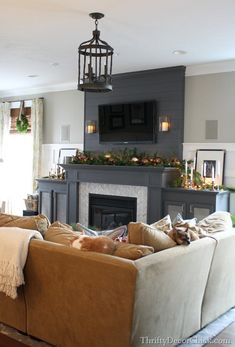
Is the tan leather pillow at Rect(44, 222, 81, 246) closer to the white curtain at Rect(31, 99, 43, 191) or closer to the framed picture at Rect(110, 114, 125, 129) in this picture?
the framed picture at Rect(110, 114, 125, 129)

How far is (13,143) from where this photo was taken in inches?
Answer: 346

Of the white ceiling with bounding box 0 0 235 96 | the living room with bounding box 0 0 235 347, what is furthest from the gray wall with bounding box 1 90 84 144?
the white ceiling with bounding box 0 0 235 96

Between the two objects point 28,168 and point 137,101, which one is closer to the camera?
point 137,101

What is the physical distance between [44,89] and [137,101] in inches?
97.2

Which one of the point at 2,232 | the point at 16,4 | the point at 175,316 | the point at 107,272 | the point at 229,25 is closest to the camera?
the point at 107,272

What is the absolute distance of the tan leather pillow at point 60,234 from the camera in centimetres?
297

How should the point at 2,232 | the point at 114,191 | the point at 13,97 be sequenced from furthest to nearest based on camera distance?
the point at 13,97, the point at 114,191, the point at 2,232

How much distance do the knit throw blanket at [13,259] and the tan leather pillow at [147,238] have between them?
741 mm

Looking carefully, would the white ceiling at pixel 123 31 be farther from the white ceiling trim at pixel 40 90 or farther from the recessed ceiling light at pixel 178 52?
the white ceiling trim at pixel 40 90

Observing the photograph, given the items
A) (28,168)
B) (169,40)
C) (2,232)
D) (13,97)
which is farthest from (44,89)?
(2,232)

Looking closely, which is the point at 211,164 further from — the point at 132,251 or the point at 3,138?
the point at 3,138

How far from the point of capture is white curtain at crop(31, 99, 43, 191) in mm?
8164

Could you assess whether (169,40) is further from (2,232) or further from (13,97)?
(13,97)

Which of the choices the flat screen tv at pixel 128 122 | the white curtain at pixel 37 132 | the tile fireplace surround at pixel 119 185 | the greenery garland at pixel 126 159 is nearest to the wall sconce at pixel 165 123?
the flat screen tv at pixel 128 122
